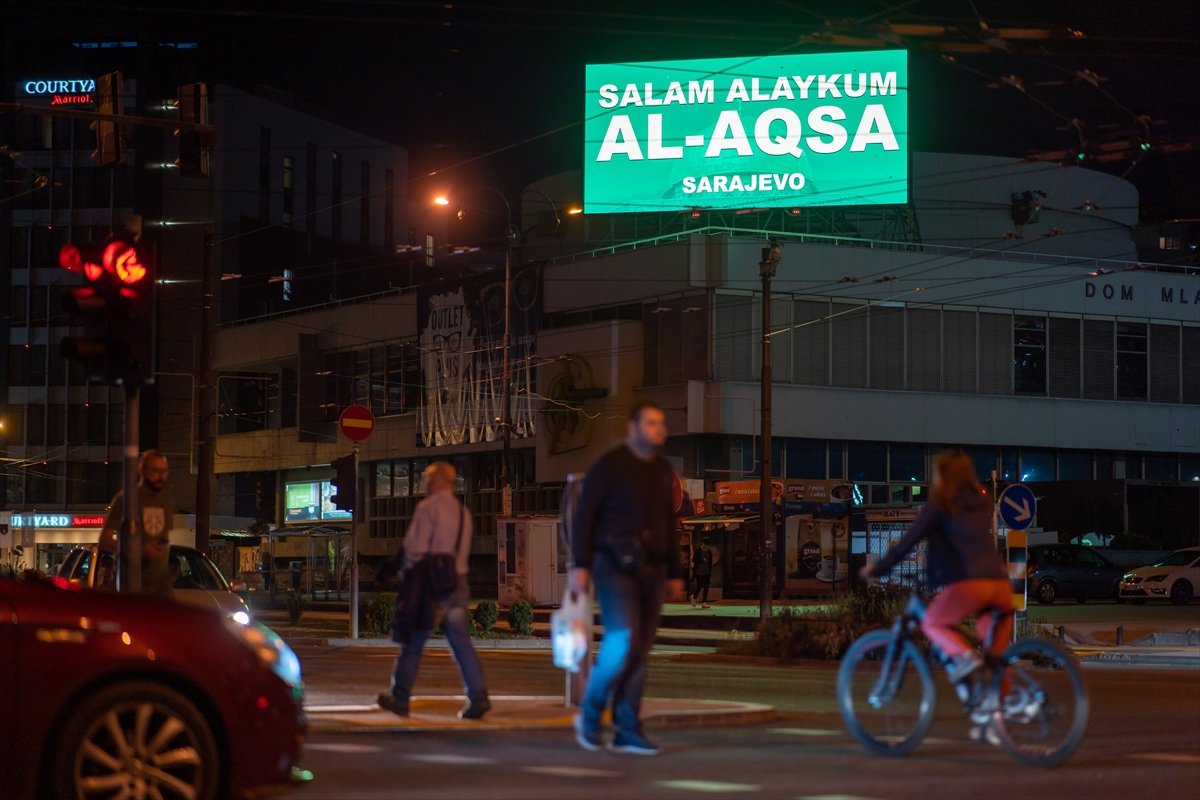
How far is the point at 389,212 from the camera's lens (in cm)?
9412

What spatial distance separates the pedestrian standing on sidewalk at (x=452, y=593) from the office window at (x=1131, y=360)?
5203cm

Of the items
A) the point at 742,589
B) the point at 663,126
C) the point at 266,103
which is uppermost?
the point at 266,103

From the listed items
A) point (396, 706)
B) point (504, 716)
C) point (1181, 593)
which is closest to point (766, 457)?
point (1181, 593)

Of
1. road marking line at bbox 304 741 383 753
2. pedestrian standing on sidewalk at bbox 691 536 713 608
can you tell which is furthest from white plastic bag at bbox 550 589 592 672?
pedestrian standing on sidewalk at bbox 691 536 713 608

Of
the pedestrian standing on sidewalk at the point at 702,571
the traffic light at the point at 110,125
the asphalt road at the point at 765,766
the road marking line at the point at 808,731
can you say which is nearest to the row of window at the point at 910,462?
the pedestrian standing on sidewalk at the point at 702,571

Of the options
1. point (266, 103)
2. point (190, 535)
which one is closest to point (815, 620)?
point (190, 535)

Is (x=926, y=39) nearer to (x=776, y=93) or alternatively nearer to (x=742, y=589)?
(x=742, y=589)

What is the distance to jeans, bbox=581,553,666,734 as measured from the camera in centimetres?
906

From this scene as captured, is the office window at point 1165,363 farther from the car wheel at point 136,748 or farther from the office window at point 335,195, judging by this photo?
the car wheel at point 136,748

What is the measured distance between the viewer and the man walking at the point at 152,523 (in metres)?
12.1

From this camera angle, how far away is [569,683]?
12.1m

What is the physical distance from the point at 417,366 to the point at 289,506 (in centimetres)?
1376

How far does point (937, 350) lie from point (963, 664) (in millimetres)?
48650

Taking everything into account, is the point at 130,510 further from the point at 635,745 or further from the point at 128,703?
the point at 128,703
